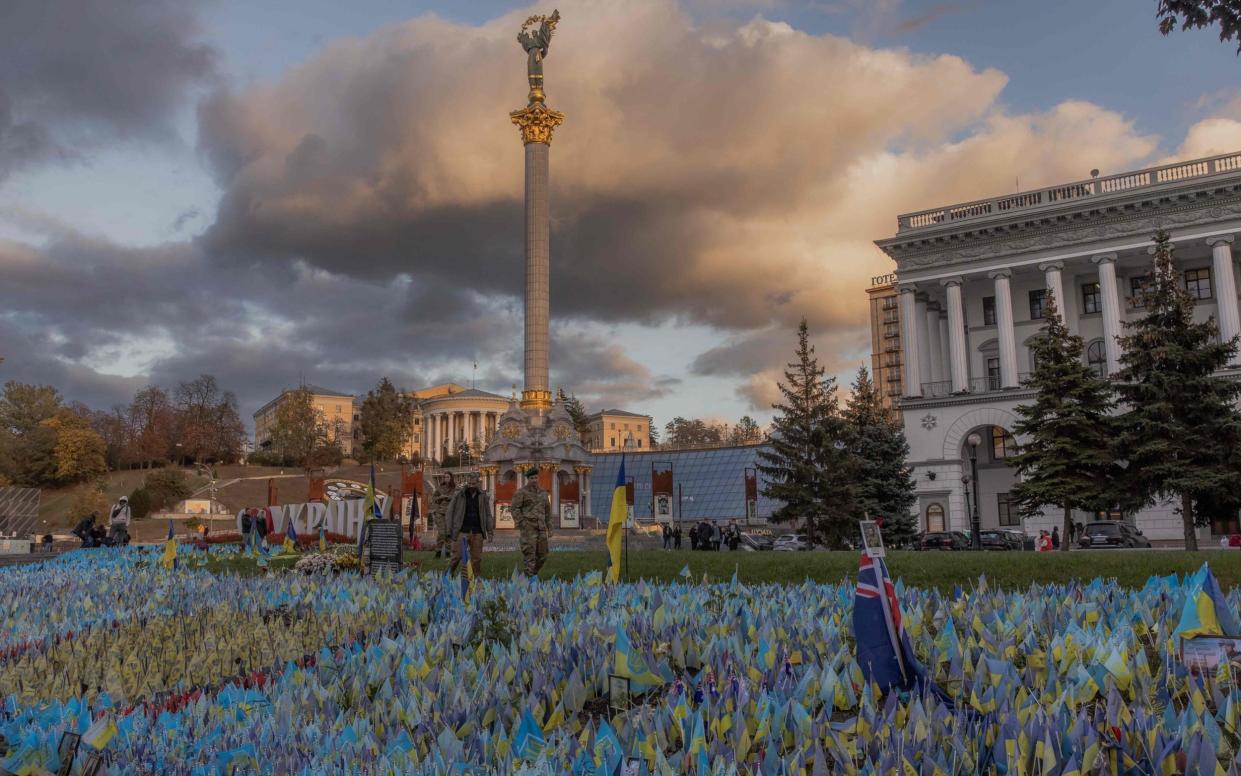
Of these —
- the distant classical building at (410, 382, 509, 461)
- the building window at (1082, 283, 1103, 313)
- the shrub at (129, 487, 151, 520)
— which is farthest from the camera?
the distant classical building at (410, 382, 509, 461)

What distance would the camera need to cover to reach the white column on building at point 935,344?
53844 mm

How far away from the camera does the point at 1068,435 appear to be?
3328 centimetres

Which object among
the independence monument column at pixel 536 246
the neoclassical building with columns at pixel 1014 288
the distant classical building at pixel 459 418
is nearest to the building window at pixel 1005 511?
the neoclassical building with columns at pixel 1014 288

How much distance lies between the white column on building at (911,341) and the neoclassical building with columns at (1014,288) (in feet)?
0.27

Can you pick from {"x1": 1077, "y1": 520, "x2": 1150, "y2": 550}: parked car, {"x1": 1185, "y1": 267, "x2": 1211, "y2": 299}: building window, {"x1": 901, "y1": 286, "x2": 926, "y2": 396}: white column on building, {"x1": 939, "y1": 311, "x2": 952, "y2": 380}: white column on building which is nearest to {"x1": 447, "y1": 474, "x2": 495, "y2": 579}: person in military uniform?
{"x1": 1077, "y1": 520, "x2": 1150, "y2": 550}: parked car

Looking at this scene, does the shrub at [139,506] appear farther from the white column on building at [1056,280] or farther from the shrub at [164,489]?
the white column on building at [1056,280]

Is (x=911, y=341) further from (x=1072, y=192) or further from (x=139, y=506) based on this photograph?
(x=139, y=506)

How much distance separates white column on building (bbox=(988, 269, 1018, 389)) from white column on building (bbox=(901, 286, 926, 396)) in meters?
4.63

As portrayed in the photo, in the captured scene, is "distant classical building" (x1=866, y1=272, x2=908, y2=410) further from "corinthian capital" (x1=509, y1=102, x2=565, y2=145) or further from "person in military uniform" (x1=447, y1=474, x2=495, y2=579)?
"person in military uniform" (x1=447, y1=474, x2=495, y2=579)

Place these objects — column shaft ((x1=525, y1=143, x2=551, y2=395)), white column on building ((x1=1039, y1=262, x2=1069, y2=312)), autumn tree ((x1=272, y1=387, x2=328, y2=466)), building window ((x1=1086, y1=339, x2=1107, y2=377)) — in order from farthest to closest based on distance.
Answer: autumn tree ((x1=272, y1=387, x2=328, y2=466)), column shaft ((x1=525, y1=143, x2=551, y2=395)), building window ((x1=1086, y1=339, x2=1107, y2=377)), white column on building ((x1=1039, y1=262, x2=1069, y2=312))

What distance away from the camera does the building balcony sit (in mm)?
46188


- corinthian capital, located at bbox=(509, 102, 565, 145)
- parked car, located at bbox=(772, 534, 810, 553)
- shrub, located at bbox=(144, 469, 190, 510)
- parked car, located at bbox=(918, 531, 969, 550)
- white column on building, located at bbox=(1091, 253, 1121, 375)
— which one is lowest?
parked car, located at bbox=(772, 534, 810, 553)

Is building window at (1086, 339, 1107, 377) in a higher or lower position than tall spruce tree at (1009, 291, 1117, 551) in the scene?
higher

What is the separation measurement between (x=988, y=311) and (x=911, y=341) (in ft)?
19.0
